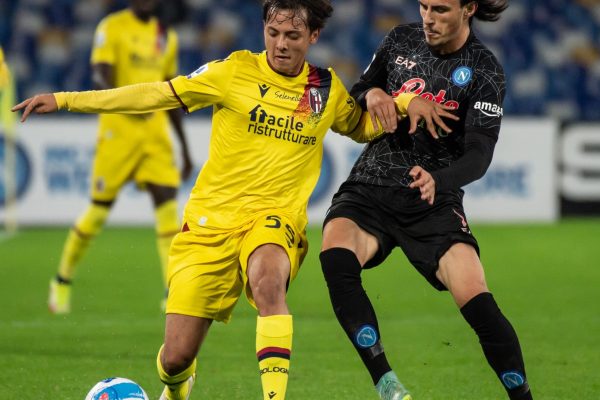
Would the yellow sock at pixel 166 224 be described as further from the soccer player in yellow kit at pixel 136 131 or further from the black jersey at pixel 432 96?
the black jersey at pixel 432 96

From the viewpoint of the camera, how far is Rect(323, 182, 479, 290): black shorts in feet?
17.5

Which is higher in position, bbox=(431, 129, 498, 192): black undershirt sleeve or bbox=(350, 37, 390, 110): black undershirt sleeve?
bbox=(350, 37, 390, 110): black undershirt sleeve

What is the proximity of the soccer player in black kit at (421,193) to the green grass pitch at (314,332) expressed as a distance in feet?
3.01

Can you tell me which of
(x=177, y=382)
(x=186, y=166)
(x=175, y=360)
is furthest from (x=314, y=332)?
(x=175, y=360)

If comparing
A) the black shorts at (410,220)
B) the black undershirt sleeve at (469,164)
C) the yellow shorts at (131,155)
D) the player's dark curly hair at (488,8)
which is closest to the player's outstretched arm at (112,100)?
the black shorts at (410,220)

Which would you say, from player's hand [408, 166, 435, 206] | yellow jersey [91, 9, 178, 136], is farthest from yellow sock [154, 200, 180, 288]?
player's hand [408, 166, 435, 206]

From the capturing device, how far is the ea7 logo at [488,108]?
17.2 feet

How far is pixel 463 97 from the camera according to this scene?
5.35 metres

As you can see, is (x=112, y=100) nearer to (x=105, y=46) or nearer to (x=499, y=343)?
(x=499, y=343)

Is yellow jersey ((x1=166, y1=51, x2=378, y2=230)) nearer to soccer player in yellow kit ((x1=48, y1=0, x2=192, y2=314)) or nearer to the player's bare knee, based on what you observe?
the player's bare knee

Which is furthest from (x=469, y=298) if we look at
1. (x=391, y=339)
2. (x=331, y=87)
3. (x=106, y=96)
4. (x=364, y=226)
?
(x=391, y=339)

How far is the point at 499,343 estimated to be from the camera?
5.05 meters

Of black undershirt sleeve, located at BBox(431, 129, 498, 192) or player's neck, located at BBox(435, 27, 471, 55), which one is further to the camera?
player's neck, located at BBox(435, 27, 471, 55)

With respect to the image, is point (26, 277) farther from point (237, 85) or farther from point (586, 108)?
point (586, 108)
